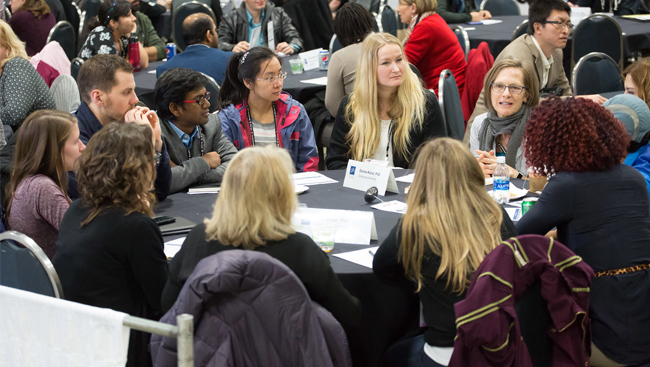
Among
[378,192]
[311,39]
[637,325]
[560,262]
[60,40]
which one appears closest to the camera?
[560,262]

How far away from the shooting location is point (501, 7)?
8820 mm

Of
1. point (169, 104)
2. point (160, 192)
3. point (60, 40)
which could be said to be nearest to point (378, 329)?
point (160, 192)

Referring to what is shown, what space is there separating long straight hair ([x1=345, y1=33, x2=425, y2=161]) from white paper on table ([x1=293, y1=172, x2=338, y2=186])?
0.36 metres

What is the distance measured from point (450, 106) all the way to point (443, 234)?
2569 mm

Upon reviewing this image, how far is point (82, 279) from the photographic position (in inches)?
85.7

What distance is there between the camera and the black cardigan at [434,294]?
6.59 ft

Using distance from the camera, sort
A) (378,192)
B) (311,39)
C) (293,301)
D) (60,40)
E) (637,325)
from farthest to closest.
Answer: (311,39) → (60,40) → (378,192) → (637,325) → (293,301)

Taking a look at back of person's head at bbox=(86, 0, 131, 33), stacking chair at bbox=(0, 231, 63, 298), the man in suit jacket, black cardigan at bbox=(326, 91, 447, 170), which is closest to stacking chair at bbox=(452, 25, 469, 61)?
the man in suit jacket

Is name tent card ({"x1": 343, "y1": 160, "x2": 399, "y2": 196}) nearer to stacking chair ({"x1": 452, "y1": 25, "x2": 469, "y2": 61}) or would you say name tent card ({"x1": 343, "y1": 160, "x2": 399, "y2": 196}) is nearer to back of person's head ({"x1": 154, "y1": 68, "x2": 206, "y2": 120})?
back of person's head ({"x1": 154, "y1": 68, "x2": 206, "y2": 120})

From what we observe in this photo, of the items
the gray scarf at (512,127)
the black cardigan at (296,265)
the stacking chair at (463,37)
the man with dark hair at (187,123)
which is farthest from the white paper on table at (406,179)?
the stacking chair at (463,37)

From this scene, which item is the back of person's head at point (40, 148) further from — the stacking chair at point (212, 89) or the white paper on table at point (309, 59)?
the white paper on table at point (309, 59)

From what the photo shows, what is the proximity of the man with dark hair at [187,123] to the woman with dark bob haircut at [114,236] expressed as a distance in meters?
0.95

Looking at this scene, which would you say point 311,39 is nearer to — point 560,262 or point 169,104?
point 169,104

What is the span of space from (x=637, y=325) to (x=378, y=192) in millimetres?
1206
